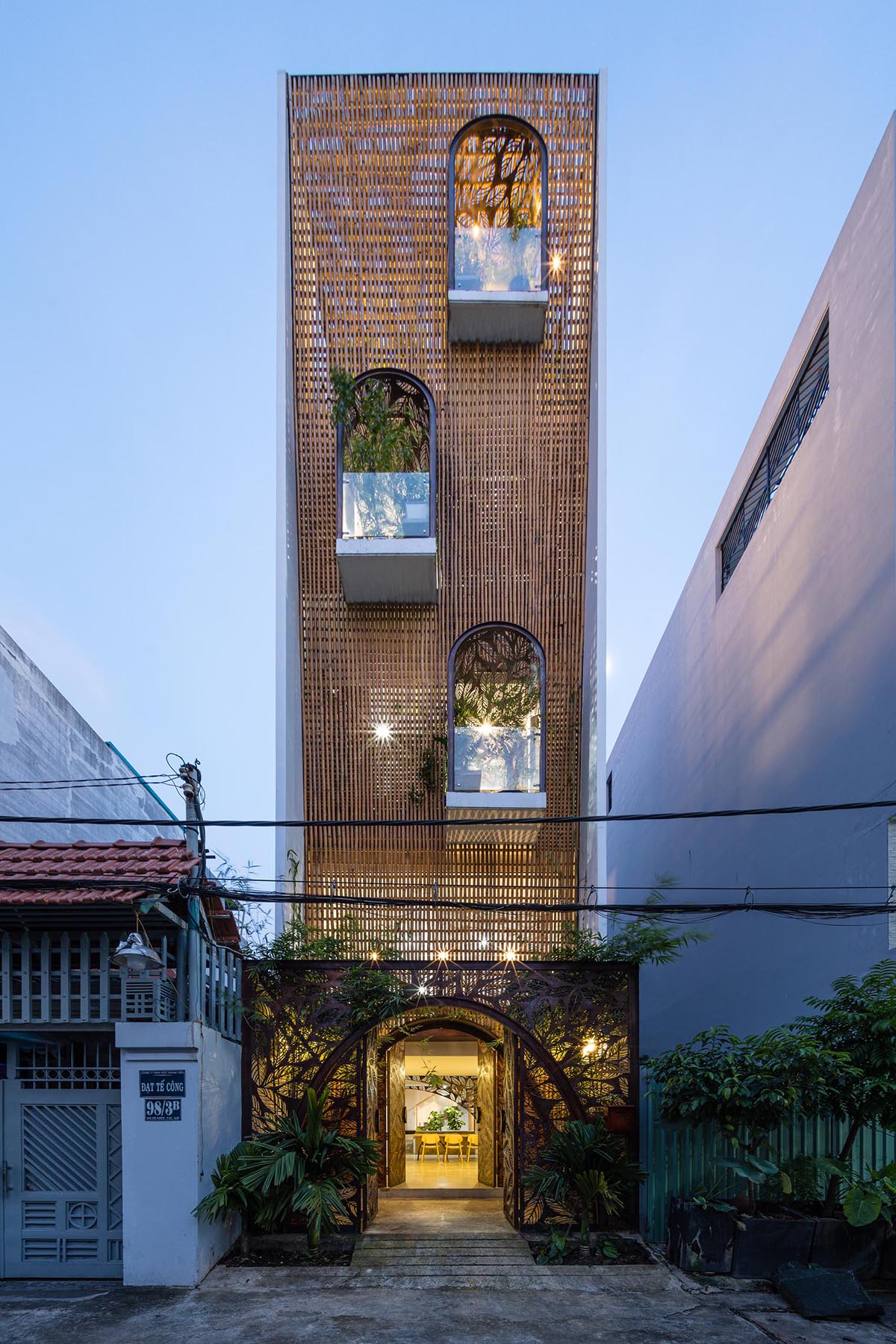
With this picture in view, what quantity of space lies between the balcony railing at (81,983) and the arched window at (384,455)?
5783mm

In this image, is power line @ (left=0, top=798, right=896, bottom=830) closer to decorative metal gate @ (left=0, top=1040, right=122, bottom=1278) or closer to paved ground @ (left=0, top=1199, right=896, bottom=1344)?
decorative metal gate @ (left=0, top=1040, right=122, bottom=1278)

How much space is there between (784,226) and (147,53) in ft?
54.5

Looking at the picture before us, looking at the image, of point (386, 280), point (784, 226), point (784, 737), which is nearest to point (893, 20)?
point (386, 280)

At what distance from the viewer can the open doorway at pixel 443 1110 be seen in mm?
13766

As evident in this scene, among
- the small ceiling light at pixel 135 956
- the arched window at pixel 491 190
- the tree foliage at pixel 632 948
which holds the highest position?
the arched window at pixel 491 190

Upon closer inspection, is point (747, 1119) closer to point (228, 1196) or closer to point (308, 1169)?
point (308, 1169)

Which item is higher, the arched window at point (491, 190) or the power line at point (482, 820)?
the arched window at point (491, 190)

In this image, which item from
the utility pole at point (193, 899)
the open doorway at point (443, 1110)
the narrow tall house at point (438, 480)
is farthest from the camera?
the open doorway at point (443, 1110)

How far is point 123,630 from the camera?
135 ft

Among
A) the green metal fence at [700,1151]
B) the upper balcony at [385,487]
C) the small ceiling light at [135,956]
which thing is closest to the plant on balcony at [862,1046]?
the green metal fence at [700,1151]

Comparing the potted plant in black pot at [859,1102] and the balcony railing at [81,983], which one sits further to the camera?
the balcony railing at [81,983]

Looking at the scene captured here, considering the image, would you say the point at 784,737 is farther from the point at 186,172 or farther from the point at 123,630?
the point at 123,630

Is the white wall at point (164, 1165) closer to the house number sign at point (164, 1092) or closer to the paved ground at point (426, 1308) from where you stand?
the house number sign at point (164, 1092)

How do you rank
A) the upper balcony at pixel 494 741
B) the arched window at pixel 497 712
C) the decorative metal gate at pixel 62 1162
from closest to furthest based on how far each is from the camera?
1. the decorative metal gate at pixel 62 1162
2. the upper balcony at pixel 494 741
3. the arched window at pixel 497 712
